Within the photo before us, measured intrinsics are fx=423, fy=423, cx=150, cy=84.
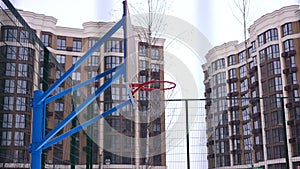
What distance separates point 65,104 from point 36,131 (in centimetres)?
200

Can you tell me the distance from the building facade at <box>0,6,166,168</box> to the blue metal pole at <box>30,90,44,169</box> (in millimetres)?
89

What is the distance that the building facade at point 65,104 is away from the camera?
2562mm

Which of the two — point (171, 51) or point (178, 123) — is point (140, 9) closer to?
point (171, 51)

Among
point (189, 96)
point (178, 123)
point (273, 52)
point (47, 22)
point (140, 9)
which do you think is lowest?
point (178, 123)

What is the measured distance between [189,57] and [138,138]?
2.96 m

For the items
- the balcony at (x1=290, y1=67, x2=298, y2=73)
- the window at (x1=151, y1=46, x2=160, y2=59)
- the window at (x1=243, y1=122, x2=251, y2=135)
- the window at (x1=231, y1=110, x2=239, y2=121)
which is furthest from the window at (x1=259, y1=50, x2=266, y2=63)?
the window at (x1=151, y1=46, x2=160, y2=59)

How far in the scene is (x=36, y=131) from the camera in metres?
2.32

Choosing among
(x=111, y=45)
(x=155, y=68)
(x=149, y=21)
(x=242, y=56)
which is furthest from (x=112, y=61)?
(x=149, y=21)

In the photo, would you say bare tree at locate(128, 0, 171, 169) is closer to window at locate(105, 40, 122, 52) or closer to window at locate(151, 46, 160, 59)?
window at locate(151, 46, 160, 59)

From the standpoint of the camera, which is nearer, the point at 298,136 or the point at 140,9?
the point at 140,9

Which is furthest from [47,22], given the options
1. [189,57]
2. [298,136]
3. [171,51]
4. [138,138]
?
[189,57]

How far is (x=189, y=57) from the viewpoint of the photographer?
423cm

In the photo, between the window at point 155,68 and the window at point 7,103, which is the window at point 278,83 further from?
the window at point 7,103

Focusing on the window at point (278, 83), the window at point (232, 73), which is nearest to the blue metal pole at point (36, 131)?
the window at point (278, 83)
